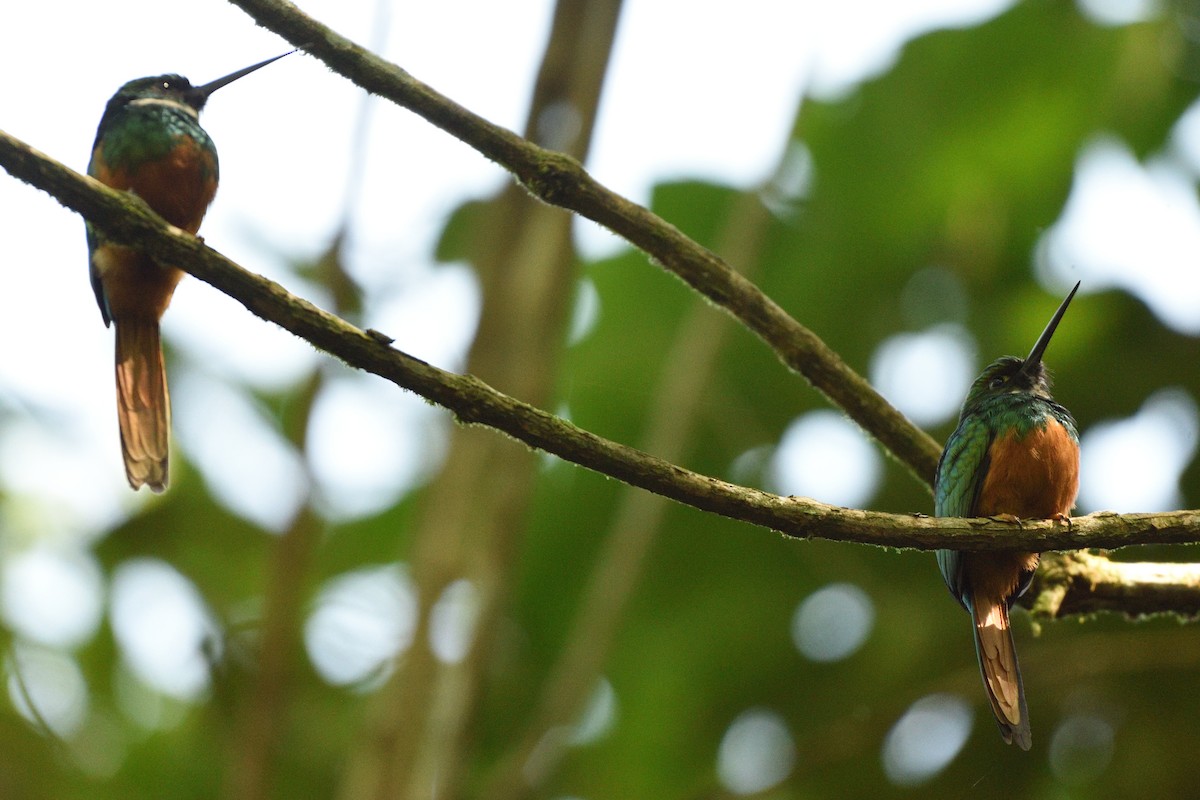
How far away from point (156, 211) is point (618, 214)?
3.03ft

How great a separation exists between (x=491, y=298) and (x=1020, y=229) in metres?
2.37

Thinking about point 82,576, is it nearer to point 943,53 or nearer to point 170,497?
point 170,497

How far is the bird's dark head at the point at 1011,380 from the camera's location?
2615 mm

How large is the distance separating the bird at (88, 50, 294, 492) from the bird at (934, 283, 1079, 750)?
61.3 inches

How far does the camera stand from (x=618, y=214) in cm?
200

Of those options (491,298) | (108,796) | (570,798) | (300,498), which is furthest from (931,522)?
(108,796)

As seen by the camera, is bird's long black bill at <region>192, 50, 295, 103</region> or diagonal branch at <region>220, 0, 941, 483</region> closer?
diagonal branch at <region>220, 0, 941, 483</region>

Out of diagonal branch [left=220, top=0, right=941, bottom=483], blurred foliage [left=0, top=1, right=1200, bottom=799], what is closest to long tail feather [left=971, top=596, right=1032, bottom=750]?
diagonal branch [left=220, top=0, right=941, bottom=483]

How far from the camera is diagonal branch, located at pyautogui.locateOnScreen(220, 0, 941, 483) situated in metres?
1.78

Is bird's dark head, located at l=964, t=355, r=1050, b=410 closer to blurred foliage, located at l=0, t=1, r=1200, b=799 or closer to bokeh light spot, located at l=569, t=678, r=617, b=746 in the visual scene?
blurred foliage, located at l=0, t=1, r=1200, b=799

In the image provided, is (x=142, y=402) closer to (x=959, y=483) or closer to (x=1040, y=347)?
(x=959, y=483)

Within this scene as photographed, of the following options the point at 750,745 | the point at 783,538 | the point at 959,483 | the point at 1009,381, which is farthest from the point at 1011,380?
the point at 750,745

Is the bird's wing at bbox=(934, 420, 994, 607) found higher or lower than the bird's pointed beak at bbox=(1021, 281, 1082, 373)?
lower

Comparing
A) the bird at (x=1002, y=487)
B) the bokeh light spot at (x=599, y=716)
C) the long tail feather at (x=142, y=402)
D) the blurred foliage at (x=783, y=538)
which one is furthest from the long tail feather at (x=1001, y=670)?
the bokeh light spot at (x=599, y=716)
